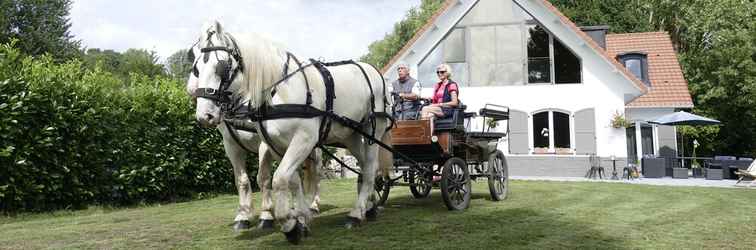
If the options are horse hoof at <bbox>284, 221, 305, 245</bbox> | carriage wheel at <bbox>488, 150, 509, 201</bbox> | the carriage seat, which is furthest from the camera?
carriage wheel at <bbox>488, 150, 509, 201</bbox>

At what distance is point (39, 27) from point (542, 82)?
24535 millimetres

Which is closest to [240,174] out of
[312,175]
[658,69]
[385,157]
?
[312,175]

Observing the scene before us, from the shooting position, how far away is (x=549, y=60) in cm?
1617

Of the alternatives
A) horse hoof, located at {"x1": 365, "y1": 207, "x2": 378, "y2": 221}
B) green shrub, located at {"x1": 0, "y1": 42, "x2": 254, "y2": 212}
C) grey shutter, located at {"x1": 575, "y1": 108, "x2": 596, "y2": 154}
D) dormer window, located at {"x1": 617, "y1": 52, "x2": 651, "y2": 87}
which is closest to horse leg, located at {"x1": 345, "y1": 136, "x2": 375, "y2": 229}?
horse hoof, located at {"x1": 365, "y1": 207, "x2": 378, "y2": 221}

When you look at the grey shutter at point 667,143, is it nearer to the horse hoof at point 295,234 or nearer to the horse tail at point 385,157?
the horse tail at point 385,157

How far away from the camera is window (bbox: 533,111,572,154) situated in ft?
52.3

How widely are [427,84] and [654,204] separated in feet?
33.6

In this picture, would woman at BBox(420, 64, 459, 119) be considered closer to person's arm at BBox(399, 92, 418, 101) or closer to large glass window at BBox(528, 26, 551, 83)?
person's arm at BBox(399, 92, 418, 101)

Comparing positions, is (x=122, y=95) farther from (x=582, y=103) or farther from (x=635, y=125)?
(x=635, y=125)

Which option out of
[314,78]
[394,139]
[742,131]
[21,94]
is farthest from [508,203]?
[742,131]

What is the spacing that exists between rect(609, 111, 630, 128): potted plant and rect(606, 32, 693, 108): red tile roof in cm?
143

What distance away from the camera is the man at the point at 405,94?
22.3ft

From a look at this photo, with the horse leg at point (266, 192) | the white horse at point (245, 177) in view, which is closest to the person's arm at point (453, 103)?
the white horse at point (245, 177)

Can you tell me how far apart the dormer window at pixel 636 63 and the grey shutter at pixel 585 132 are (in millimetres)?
3423
